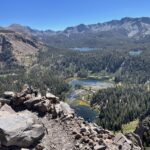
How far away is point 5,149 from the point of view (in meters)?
53.5

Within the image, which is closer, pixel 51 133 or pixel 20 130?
pixel 20 130

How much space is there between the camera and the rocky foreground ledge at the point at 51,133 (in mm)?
53625

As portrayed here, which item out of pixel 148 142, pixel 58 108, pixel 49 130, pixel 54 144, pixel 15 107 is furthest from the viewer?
pixel 148 142

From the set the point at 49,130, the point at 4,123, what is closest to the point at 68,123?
the point at 49,130

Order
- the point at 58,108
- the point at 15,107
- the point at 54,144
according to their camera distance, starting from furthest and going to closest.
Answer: the point at 15,107, the point at 58,108, the point at 54,144

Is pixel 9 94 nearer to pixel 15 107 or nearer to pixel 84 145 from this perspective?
pixel 15 107

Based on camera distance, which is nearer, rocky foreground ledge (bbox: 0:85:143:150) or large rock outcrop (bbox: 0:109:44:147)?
large rock outcrop (bbox: 0:109:44:147)

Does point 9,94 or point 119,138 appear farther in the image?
point 9,94

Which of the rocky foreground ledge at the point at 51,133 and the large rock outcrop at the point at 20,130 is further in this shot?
the rocky foreground ledge at the point at 51,133

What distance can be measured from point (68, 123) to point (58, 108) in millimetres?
5519

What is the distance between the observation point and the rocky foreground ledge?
53.6 metres

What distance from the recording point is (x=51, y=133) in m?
60.9

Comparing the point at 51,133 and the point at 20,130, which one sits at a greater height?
the point at 20,130

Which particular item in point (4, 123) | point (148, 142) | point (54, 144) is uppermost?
point (4, 123)
